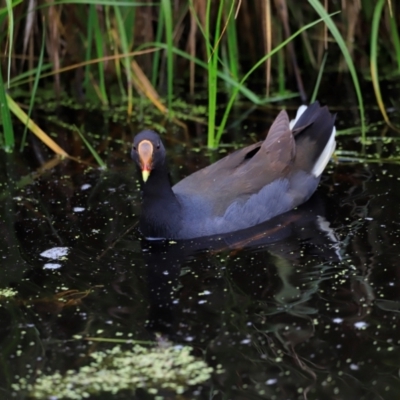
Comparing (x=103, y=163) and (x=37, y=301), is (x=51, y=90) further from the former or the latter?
(x=37, y=301)

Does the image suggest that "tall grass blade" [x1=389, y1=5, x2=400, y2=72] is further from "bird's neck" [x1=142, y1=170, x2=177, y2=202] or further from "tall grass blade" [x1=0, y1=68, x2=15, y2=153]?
"tall grass blade" [x1=0, y1=68, x2=15, y2=153]

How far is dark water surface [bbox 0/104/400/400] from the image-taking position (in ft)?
10.7

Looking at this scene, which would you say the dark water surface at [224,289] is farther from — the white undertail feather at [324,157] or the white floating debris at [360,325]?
the white undertail feather at [324,157]

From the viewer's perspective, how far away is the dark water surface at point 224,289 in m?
3.26

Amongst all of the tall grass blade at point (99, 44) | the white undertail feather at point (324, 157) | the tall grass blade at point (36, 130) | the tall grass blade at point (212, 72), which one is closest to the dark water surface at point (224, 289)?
the white undertail feather at point (324, 157)

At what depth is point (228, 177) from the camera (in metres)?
4.81

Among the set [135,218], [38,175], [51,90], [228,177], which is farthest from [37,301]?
[51,90]

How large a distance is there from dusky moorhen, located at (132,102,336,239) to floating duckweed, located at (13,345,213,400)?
117 cm

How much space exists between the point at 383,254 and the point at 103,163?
1973 millimetres

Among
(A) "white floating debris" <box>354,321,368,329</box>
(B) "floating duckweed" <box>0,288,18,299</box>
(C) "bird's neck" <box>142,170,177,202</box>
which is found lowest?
(A) "white floating debris" <box>354,321,368,329</box>

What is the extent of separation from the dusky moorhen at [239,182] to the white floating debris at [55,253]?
1.38 ft

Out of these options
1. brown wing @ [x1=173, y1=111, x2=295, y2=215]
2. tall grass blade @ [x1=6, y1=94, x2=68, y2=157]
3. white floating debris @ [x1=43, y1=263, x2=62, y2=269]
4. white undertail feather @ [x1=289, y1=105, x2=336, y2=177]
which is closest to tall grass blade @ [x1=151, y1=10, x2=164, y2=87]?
tall grass blade @ [x1=6, y1=94, x2=68, y2=157]

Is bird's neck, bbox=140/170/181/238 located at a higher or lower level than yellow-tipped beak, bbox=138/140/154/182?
lower

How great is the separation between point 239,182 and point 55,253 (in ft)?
3.31
